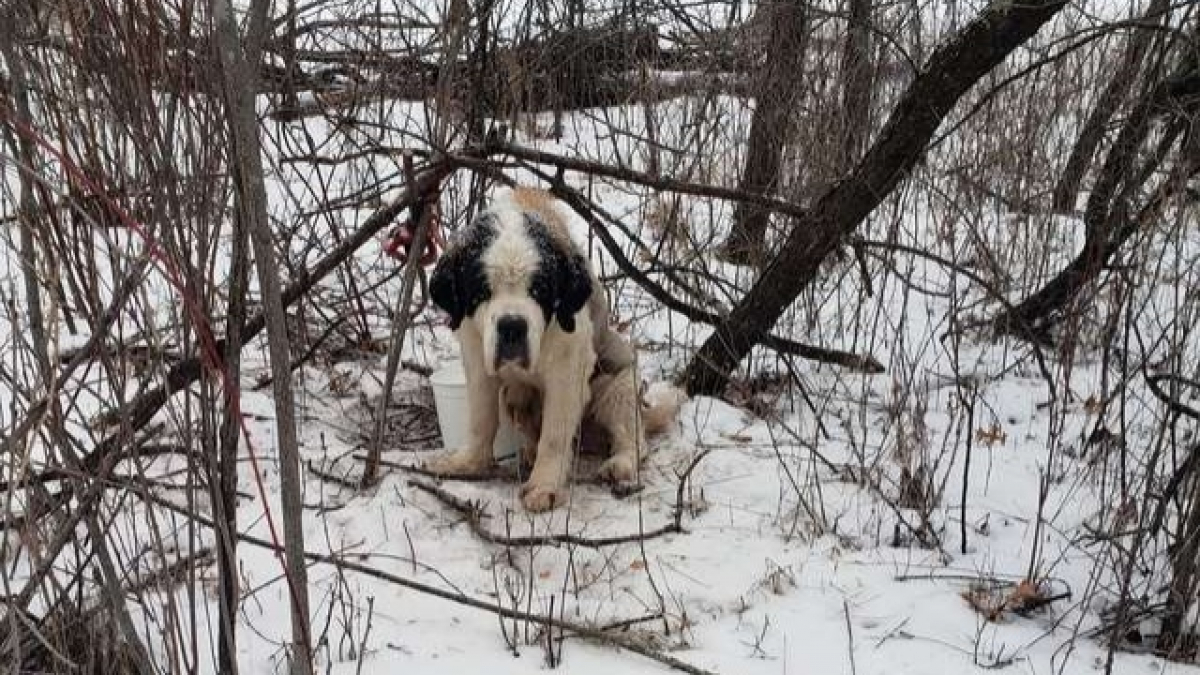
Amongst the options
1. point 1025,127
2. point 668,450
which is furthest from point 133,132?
point 1025,127

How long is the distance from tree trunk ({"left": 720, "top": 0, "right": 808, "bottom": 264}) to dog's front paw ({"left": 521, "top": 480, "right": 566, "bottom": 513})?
2339 millimetres

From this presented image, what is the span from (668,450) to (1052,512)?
1.27 meters

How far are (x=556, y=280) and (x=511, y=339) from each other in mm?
234

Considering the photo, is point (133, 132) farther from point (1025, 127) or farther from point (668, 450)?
point (1025, 127)

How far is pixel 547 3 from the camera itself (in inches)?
204

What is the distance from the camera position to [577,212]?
4.10 m

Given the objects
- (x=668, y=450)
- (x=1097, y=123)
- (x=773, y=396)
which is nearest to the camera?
(x=668, y=450)

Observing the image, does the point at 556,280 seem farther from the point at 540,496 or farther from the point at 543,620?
the point at 543,620

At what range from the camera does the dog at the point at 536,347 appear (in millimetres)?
3314

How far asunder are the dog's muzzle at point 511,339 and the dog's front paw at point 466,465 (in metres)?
0.53

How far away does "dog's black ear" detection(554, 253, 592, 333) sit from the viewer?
341 cm

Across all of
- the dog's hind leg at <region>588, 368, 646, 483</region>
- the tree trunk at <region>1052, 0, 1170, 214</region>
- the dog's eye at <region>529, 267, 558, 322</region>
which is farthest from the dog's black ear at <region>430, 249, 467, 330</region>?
the tree trunk at <region>1052, 0, 1170, 214</region>

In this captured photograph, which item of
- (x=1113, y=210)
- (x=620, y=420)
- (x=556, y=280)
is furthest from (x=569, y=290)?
(x=1113, y=210)

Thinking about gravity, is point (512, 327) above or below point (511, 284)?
below
